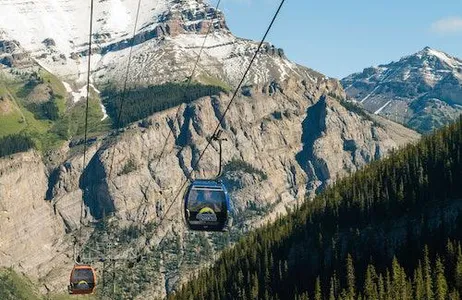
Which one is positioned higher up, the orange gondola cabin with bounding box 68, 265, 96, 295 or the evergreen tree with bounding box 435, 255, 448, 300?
the evergreen tree with bounding box 435, 255, 448, 300

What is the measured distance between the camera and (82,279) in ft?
355

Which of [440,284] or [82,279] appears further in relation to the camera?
[440,284]

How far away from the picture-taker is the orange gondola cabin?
10744 centimetres

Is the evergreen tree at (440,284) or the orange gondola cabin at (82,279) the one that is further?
the evergreen tree at (440,284)

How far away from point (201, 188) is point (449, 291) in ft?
407

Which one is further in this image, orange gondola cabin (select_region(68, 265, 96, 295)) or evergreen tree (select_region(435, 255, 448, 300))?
evergreen tree (select_region(435, 255, 448, 300))

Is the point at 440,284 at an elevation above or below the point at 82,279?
above

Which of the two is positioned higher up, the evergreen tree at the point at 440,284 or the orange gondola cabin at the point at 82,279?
the evergreen tree at the point at 440,284

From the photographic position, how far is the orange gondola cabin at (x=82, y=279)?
10744cm

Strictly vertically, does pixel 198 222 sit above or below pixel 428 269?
below

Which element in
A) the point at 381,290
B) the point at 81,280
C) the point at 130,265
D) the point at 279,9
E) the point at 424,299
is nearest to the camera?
the point at 279,9

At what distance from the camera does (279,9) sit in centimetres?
3988

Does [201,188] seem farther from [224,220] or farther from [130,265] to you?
[130,265]

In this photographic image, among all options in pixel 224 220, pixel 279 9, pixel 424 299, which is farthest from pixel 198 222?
pixel 424 299
